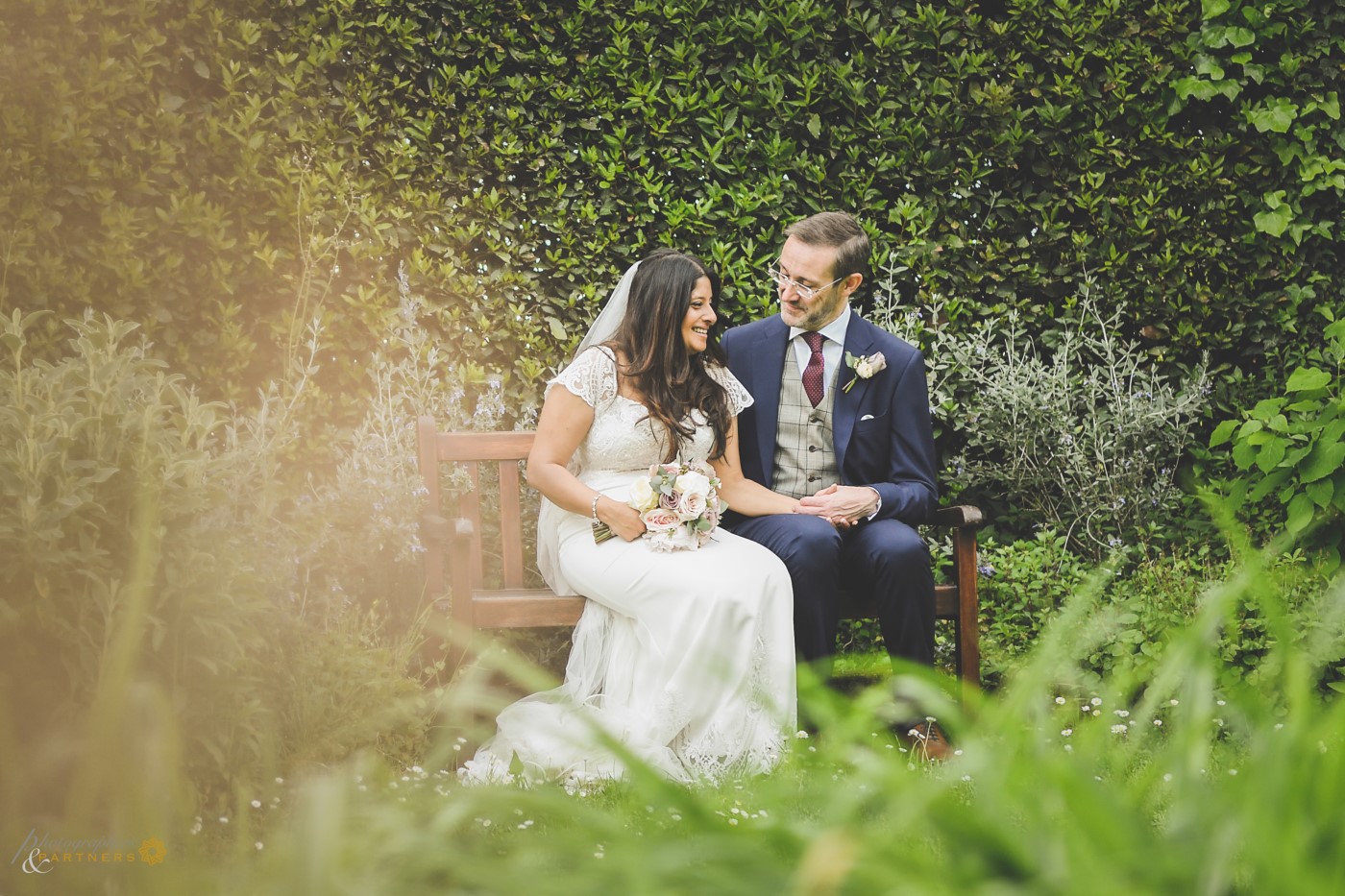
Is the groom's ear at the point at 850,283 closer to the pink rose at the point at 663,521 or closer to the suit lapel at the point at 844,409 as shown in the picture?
the suit lapel at the point at 844,409

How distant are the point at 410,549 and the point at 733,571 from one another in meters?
1.33

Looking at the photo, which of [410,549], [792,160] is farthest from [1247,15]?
[410,549]

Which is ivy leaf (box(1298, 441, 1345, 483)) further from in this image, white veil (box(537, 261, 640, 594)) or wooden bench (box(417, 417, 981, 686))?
white veil (box(537, 261, 640, 594))

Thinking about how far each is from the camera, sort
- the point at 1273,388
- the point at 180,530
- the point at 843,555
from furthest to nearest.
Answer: the point at 1273,388 → the point at 843,555 → the point at 180,530

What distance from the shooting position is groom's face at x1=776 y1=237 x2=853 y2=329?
393cm

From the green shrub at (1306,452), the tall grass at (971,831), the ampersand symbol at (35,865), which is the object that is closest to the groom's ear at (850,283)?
the green shrub at (1306,452)

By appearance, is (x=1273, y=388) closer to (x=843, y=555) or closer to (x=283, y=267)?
(x=843, y=555)

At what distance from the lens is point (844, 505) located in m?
3.79

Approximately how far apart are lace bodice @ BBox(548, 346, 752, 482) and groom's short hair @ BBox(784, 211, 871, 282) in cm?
72

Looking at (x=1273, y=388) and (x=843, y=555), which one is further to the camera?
(x=1273, y=388)

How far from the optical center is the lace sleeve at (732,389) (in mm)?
3949

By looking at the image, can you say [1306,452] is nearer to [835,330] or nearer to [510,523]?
[835,330]

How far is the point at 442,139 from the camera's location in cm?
459

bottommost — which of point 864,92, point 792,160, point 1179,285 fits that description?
point 1179,285
